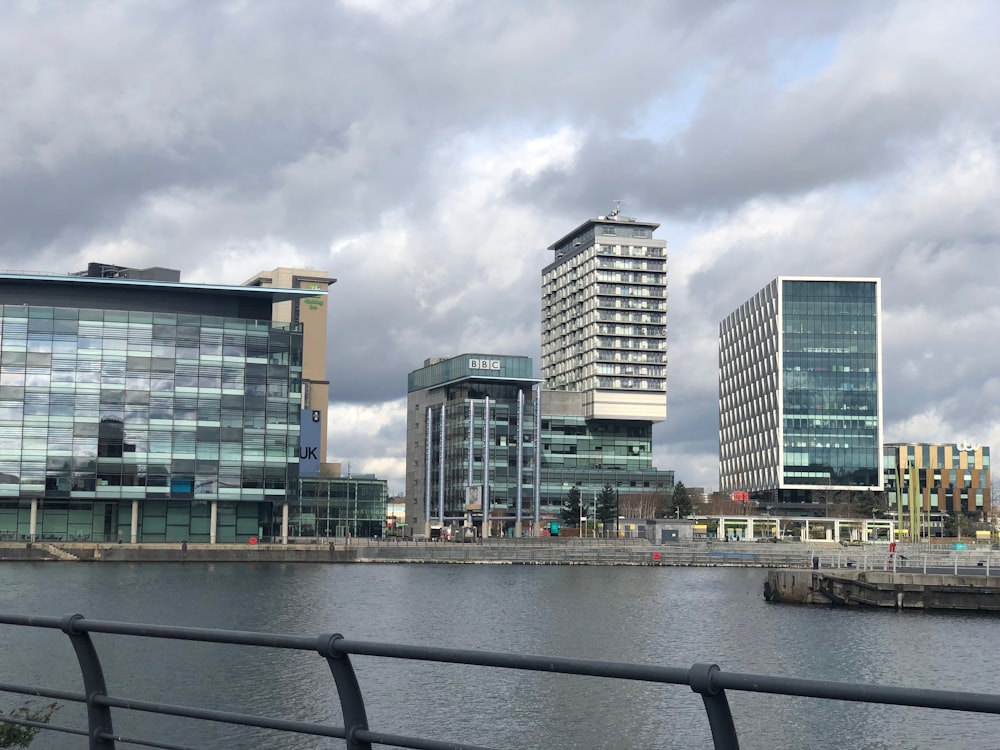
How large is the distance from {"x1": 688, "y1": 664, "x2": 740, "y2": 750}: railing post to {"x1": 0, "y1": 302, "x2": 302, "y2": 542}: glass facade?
130 metres

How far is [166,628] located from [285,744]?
29.1 m

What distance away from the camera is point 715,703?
18.5 ft

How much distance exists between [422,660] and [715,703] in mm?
1861

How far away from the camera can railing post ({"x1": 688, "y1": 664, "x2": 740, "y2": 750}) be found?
5473 millimetres

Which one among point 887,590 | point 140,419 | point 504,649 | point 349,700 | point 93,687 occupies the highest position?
point 140,419

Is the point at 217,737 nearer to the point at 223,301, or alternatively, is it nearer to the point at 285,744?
the point at 285,744

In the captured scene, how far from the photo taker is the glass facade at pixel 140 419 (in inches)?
5034

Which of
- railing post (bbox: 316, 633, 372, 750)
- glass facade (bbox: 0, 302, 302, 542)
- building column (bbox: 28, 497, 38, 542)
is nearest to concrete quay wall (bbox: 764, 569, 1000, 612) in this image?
glass facade (bbox: 0, 302, 302, 542)

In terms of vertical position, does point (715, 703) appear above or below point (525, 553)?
above

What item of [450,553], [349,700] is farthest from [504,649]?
[450,553]

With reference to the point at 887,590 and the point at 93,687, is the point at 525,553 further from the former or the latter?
the point at 93,687

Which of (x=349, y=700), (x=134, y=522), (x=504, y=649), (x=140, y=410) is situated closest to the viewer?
(x=349, y=700)

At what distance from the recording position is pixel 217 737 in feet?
116

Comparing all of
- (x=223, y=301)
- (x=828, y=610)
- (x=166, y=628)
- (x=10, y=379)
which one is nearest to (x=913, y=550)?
(x=828, y=610)
